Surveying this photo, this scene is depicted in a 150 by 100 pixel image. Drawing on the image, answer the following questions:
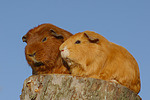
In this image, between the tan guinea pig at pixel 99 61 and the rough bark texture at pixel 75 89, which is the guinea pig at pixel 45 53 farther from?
the rough bark texture at pixel 75 89

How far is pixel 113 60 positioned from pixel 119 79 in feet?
1.31

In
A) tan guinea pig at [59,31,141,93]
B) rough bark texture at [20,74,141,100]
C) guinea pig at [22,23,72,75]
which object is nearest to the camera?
rough bark texture at [20,74,141,100]

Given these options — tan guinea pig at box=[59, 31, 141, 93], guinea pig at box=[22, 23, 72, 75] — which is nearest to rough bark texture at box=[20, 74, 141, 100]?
tan guinea pig at box=[59, 31, 141, 93]

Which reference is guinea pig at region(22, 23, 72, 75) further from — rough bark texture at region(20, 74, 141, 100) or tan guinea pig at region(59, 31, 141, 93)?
rough bark texture at region(20, 74, 141, 100)

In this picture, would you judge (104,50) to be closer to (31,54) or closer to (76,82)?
(76,82)

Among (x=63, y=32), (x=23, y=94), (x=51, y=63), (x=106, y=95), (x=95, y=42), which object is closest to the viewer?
(x=106, y=95)

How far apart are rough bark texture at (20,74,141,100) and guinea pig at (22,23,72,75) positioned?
2.97ft

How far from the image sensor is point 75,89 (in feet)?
13.6

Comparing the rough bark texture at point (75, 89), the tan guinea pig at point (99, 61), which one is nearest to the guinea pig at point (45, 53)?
the tan guinea pig at point (99, 61)

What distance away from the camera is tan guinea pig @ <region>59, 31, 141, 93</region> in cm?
471

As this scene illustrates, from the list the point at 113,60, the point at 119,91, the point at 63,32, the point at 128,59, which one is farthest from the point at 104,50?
the point at 63,32

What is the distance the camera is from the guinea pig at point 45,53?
530cm

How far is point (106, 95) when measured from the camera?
4.18 metres

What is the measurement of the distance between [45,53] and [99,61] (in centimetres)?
123
